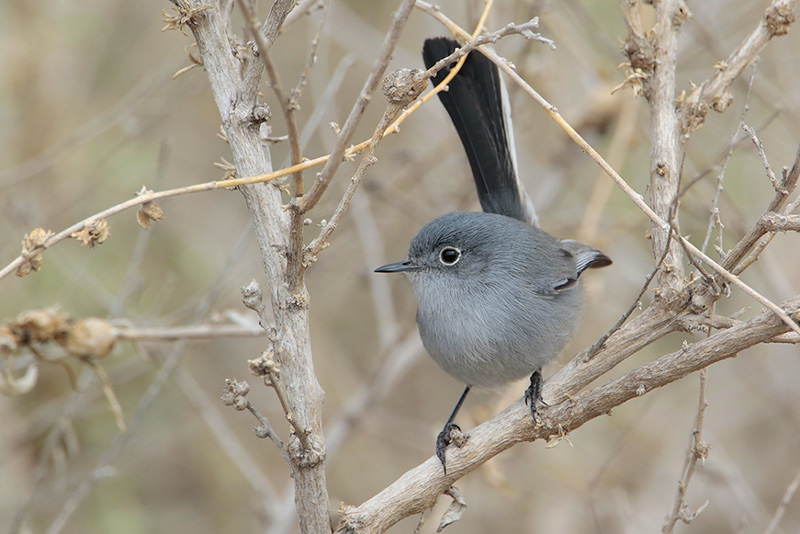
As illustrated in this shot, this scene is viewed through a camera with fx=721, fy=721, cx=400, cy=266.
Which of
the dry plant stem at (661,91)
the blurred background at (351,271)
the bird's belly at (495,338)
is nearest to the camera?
the dry plant stem at (661,91)

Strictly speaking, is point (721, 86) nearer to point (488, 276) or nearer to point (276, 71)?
point (488, 276)

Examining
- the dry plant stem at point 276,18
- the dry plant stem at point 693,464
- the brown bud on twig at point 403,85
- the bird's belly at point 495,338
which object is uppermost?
the dry plant stem at point 276,18

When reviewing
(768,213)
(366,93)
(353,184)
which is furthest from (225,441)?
(768,213)

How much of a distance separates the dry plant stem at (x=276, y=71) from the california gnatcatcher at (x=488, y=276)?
1.09 meters

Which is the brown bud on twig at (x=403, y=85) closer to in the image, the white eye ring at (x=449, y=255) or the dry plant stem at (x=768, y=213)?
the dry plant stem at (x=768, y=213)

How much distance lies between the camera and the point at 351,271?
5148 mm

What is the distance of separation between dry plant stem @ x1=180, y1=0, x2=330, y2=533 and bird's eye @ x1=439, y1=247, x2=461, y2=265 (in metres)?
1.30

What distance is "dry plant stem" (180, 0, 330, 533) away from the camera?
5.95 feet

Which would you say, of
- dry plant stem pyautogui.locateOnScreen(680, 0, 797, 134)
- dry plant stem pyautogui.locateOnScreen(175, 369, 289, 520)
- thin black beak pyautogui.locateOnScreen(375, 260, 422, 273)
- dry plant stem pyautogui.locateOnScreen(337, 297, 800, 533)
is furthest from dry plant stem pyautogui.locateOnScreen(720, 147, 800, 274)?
dry plant stem pyautogui.locateOnScreen(175, 369, 289, 520)

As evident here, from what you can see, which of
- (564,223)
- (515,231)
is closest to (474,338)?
Answer: (515,231)

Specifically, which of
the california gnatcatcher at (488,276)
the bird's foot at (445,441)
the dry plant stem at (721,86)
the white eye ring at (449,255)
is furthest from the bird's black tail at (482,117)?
the bird's foot at (445,441)

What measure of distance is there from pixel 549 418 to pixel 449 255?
1117mm

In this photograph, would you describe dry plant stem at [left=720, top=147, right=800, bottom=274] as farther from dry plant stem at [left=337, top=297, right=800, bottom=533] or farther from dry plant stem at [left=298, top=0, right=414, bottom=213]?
dry plant stem at [left=298, top=0, right=414, bottom=213]

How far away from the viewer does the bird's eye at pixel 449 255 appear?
121 inches
